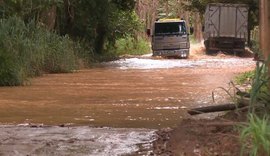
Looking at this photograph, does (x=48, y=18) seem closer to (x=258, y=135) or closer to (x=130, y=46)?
(x=258, y=135)

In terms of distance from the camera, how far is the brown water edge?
921cm

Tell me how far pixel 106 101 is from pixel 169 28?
23.0m

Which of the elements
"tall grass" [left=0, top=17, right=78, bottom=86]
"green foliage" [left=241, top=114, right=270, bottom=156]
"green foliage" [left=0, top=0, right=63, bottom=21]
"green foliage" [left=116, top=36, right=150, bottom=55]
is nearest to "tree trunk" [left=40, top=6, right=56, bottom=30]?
"green foliage" [left=0, top=0, right=63, bottom=21]

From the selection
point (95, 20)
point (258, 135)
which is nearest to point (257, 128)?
point (258, 135)

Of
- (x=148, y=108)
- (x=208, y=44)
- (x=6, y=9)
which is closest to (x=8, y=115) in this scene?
(x=148, y=108)

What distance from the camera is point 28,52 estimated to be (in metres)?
17.6

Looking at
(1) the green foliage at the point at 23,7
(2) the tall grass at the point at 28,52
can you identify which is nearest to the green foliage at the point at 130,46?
(2) the tall grass at the point at 28,52

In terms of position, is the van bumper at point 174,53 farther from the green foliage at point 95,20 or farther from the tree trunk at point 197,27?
the tree trunk at point 197,27

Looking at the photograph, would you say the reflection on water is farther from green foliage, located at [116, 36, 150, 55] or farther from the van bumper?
green foliage, located at [116, 36, 150, 55]

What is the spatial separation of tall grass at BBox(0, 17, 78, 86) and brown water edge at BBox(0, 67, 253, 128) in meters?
0.65

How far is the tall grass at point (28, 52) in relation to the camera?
15.4 m

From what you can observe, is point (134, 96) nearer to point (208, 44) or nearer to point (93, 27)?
Answer: point (93, 27)

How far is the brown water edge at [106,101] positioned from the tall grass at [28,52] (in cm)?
65

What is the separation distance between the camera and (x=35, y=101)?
11.7m
